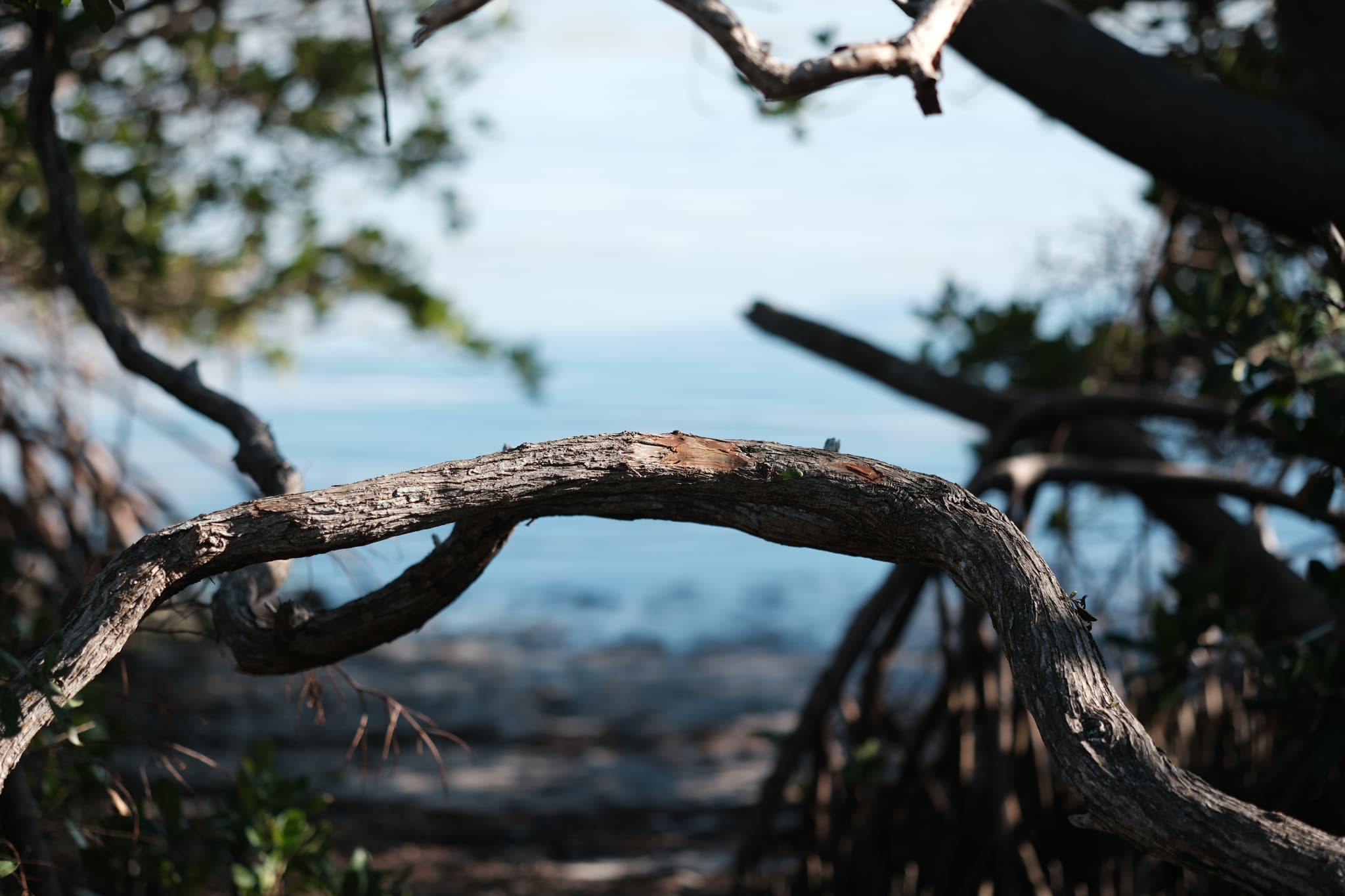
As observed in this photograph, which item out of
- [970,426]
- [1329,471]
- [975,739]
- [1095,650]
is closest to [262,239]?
[970,426]

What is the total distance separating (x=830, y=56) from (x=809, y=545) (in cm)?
61

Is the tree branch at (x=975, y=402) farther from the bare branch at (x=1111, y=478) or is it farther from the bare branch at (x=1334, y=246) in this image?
the bare branch at (x=1334, y=246)

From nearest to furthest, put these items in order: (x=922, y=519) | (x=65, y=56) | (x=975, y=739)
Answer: (x=922, y=519)
(x=65, y=56)
(x=975, y=739)

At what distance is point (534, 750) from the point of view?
5703 mm

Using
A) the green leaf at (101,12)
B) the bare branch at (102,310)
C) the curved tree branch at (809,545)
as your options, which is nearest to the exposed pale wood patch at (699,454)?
the curved tree branch at (809,545)

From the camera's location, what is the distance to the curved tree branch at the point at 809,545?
1.13 metres

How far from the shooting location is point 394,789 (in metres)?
4.92

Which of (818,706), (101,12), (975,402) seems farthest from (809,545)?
(975,402)

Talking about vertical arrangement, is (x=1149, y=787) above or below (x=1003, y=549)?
below

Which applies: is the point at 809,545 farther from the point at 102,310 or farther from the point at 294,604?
the point at 102,310

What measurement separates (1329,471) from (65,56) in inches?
118

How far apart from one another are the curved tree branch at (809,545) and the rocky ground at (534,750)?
124cm

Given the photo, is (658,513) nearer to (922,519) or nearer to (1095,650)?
(922,519)

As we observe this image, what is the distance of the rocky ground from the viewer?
4273 mm
